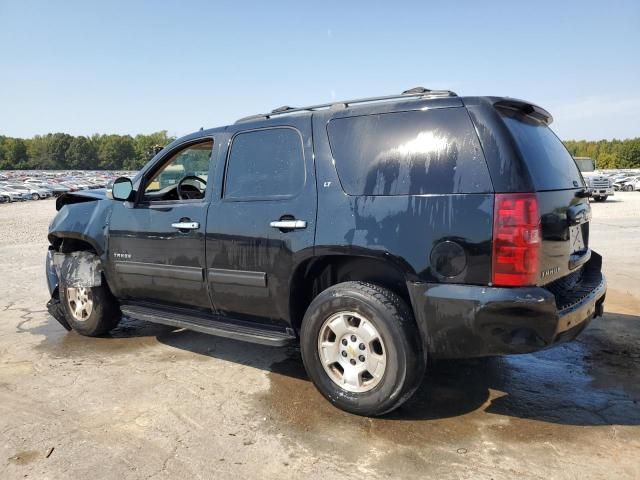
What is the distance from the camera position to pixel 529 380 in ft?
12.2

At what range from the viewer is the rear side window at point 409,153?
2.85 metres

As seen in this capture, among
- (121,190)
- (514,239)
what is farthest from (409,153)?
(121,190)

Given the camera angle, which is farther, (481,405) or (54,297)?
(54,297)

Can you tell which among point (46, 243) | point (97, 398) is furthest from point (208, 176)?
point (46, 243)

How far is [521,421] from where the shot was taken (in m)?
3.07

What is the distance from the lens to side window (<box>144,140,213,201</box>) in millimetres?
4348

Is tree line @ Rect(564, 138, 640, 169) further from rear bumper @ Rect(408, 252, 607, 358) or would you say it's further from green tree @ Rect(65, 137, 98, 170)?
green tree @ Rect(65, 137, 98, 170)

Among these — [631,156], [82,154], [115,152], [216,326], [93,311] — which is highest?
[115,152]

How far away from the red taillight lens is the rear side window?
0.49ft

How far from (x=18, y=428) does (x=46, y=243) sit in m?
10.8

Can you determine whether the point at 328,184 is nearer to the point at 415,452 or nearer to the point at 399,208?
the point at 399,208

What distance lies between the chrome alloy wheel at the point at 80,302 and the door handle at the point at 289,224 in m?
2.43

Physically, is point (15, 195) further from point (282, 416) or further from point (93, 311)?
point (282, 416)

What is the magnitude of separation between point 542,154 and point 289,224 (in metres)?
1.68
